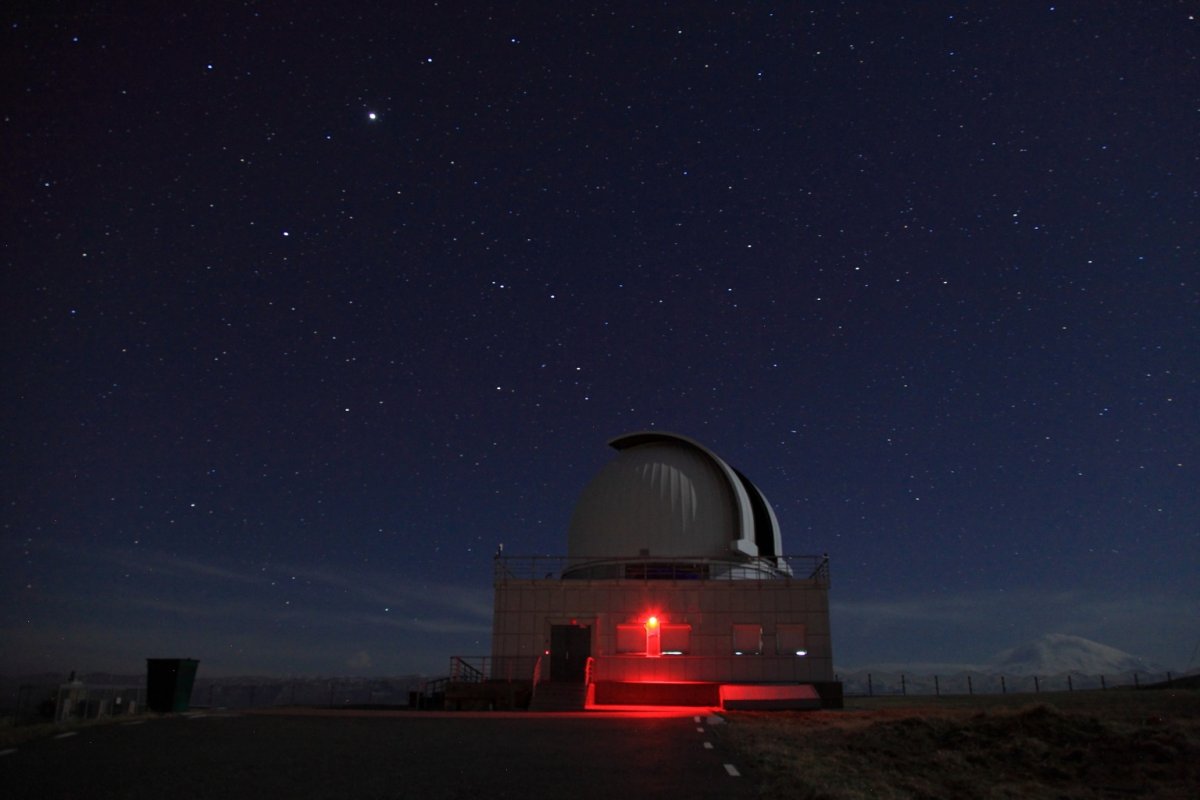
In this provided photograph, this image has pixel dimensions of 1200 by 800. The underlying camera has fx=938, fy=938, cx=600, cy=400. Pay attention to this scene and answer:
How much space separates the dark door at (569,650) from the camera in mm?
30188

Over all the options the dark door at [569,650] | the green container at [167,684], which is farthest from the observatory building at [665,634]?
the green container at [167,684]

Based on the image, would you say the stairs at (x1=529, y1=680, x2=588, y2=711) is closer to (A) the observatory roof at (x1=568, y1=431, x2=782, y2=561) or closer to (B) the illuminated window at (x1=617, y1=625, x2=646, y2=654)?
(B) the illuminated window at (x1=617, y1=625, x2=646, y2=654)

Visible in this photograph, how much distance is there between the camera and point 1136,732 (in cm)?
1467

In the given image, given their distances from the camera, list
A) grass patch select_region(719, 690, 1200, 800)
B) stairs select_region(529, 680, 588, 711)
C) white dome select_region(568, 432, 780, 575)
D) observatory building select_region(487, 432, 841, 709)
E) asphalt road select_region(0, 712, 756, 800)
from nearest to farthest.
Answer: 1. asphalt road select_region(0, 712, 756, 800)
2. grass patch select_region(719, 690, 1200, 800)
3. stairs select_region(529, 680, 588, 711)
4. observatory building select_region(487, 432, 841, 709)
5. white dome select_region(568, 432, 780, 575)

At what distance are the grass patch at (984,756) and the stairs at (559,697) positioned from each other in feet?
28.6

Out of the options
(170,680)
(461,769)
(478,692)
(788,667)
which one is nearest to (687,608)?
(788,667)

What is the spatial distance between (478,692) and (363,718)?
857cm

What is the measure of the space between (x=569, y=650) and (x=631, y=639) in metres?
2.05

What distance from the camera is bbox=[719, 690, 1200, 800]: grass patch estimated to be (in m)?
11.1

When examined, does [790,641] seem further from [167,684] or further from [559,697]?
[167,684]

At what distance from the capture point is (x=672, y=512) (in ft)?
113

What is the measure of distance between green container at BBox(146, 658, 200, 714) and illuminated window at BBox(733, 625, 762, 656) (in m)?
16.6

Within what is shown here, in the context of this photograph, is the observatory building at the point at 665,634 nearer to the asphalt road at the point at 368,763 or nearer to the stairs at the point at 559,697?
the stairs at the point at 559,697

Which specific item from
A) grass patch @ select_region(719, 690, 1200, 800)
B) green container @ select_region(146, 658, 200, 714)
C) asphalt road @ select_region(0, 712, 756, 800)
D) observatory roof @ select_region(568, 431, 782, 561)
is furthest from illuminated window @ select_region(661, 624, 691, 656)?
green container @ select_region(146, 658, 200, 714)
